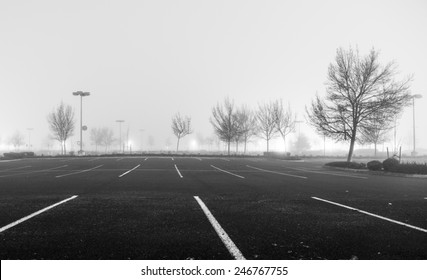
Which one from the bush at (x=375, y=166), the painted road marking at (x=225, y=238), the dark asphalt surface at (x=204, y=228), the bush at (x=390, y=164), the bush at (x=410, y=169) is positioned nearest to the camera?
the painted road marking at (x=225, y=238)

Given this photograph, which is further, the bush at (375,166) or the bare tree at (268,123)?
the bare tree at (268,123)

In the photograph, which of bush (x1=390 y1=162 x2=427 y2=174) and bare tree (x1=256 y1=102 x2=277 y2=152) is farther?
bare tree (x1=256 y1=102 x2=277 y2=152)

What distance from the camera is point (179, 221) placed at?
16.1ft

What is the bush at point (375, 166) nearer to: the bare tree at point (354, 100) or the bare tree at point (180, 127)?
the bare tree at point (354, 100)

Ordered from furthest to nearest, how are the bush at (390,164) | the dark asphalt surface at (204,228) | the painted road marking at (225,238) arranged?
the bush at (390,164)
the dark asphalt surface at (204,228)
the painted road marking at (225,238)

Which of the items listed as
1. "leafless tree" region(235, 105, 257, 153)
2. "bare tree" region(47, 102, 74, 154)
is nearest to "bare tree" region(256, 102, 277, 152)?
"leafless tree" region(235, 105, 257, 153)

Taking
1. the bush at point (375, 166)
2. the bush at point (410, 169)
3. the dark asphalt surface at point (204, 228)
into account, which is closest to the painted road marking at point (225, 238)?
the dark asphalt surface at point (204, 228)

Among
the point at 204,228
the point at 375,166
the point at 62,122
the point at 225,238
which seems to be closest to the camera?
the point at 225,238

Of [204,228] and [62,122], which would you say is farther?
[62,122]

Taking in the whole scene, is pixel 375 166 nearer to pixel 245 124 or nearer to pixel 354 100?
pixel 354 100

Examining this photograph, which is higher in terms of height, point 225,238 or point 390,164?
point 390,164

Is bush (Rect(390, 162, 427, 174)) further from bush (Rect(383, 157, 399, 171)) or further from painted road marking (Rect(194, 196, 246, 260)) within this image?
painted road marking (Rect(194, 196, 246, 260))

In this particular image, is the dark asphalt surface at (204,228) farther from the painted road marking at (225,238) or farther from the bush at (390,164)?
Result: the bush at (390,164)

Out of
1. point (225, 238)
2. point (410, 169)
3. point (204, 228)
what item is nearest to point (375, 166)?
point (410, 169)
